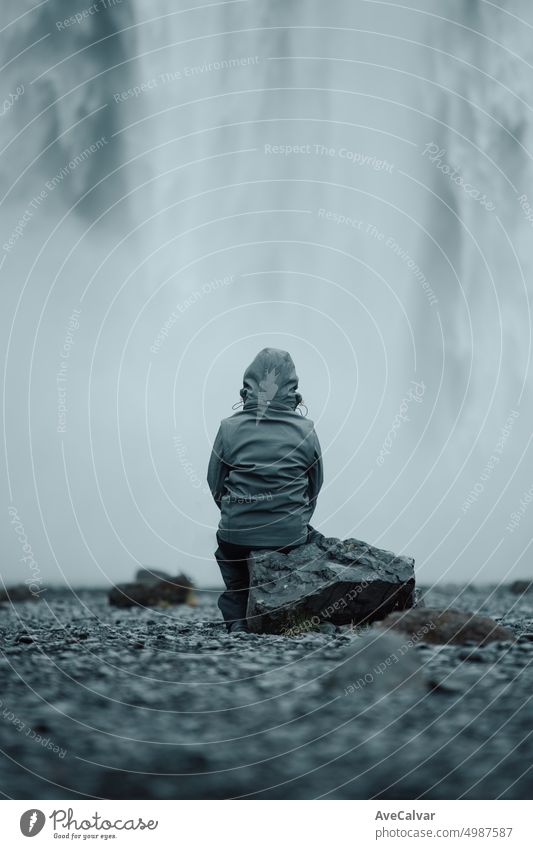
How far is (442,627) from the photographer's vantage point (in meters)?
5.78

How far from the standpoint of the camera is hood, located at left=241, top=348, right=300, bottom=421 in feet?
27.3

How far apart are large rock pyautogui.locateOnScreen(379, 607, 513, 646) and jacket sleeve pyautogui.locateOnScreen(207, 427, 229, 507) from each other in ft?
10.2

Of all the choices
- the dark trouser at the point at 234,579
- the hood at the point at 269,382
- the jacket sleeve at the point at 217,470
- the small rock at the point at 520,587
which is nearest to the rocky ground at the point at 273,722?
the dark trouser at the point at 234,579

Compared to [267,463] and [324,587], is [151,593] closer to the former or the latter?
[267,463]

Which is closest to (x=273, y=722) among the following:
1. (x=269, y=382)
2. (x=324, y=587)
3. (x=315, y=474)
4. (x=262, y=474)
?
(x=324, y=587)

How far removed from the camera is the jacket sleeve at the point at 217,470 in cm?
833

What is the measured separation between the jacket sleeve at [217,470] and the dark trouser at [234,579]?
624mm

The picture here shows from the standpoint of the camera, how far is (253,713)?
4.19 m

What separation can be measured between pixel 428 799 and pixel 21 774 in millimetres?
2030

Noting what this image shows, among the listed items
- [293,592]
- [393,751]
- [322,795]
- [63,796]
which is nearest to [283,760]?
[322,795]

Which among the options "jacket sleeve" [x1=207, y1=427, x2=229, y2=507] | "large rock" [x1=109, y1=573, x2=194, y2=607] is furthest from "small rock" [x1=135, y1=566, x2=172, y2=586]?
"jacket sleeve" [x1=207, y1=427, x2=229, y2=507]

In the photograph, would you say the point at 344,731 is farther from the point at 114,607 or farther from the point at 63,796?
the point at 114,607

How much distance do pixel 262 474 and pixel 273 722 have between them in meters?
4.02
